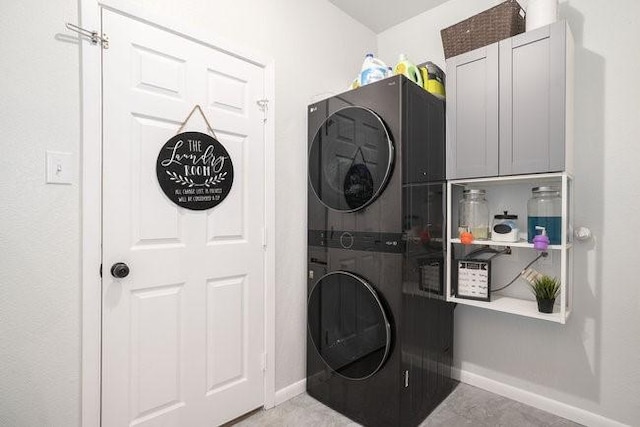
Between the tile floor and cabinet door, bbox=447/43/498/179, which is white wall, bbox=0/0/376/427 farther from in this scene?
cabinet door, bbox=447/43/498/179

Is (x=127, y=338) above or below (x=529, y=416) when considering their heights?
above

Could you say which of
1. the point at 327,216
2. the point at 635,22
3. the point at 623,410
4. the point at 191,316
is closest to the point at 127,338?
the point at 191,316

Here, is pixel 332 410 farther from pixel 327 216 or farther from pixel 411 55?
pixel 411 55

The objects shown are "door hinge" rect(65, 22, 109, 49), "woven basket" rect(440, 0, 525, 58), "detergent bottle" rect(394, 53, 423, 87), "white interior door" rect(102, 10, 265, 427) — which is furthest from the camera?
"detergent bottle" rect(394, 53, 423, 87)

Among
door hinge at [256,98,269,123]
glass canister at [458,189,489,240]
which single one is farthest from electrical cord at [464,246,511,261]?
door hinge at [256,98,269,123]

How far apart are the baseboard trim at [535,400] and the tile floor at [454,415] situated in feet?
0.10

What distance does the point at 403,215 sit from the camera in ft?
5.27

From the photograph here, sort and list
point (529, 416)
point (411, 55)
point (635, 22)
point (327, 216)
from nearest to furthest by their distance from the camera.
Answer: point (635, 22)
point (529, 416)
point (327, 216)
point (411, 55)

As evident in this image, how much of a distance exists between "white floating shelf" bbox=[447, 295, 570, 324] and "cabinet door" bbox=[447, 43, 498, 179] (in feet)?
2.37

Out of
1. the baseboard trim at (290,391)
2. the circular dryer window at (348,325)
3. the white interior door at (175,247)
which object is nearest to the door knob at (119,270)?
the white interior door at (175,247)

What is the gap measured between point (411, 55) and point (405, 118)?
1.13m

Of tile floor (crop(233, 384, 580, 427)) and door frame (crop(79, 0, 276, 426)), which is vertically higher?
door frame (crop(79, 0, 276, 426))

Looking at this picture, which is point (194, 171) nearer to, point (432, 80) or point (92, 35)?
point (92, 35)

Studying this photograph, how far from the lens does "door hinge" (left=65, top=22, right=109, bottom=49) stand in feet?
4.11
